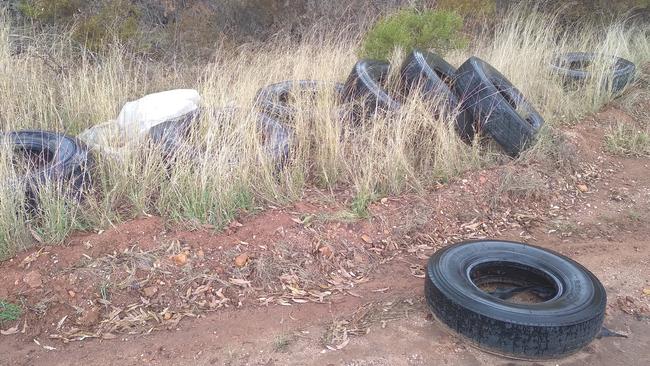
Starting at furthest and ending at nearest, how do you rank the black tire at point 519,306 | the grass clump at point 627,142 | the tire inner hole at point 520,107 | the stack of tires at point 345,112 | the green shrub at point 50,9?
the green shrub at point 50,9, the grass clump at point 627,142, the tire inner hole at point 520,107, the stack of tires at point 345,112, the black tire at point 519,306

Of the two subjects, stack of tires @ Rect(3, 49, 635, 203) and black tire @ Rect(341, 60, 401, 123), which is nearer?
stack of tires @ Rect(3, 49, 635, 203)

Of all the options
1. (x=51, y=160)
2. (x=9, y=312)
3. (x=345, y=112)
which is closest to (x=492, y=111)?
(x=345, y=112)

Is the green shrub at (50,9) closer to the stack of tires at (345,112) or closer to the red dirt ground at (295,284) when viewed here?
the stack of tires at (345,112)

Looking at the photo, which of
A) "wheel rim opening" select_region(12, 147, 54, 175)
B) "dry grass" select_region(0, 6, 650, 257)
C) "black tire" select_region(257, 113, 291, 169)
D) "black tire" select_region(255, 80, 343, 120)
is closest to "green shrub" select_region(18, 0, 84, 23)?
"dry grass" select_region(0, 6, 650, 257)

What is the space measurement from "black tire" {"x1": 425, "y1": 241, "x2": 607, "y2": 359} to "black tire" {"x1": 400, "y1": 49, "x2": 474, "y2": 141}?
7.96 ft

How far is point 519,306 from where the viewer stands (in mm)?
3783

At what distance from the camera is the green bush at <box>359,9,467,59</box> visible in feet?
27.6

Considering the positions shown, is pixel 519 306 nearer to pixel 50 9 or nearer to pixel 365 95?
pixel 365 95

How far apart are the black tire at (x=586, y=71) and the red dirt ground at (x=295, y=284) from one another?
3285 millimetres

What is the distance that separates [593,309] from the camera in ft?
12.4

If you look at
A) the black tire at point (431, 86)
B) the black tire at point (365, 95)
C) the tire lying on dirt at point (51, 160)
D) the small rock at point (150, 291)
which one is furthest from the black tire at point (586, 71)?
the small rock at point (150, 291)

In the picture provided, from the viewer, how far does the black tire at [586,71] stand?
857cm

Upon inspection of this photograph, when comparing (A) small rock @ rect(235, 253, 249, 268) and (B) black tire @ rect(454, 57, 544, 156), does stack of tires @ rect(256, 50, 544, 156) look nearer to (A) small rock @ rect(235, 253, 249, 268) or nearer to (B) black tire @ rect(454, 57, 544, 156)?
(B) black tire @ rect(454, 57, 544, 156)

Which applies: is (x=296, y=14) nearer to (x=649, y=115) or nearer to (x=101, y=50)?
(x=101, y=50)
